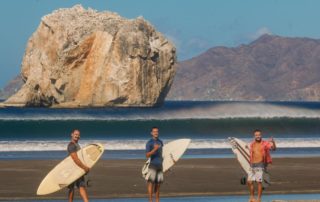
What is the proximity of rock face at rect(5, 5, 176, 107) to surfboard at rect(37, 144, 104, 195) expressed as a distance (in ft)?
352

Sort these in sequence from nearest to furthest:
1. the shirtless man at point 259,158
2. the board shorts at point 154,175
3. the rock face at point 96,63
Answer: the board shorts at point 154,175, the shirtless man at point 259,158, the rock face at point 96,63

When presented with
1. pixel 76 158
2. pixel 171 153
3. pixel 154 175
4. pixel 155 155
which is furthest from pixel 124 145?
pixel 76 158

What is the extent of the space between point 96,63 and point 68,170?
112 meters

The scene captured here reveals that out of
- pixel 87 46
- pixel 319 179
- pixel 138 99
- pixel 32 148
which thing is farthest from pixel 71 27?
pixel 319 179

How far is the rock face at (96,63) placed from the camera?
127438 mm

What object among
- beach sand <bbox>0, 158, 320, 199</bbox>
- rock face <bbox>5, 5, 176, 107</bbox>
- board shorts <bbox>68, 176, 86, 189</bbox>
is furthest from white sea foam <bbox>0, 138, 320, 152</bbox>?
rock face <bbox>5, 5, 176, 107</bbox>

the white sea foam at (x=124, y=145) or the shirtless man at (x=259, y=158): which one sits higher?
the white sea foam at (x=124, y=145)

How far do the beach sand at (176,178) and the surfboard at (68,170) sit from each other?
2688 mm

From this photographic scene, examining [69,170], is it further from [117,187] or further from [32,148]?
[32,148]

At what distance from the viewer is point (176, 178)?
2570 cm

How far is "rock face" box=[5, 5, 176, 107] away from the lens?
127 meters

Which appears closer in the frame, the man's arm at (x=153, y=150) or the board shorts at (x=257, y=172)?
the man's arm at (x=153, y=150)

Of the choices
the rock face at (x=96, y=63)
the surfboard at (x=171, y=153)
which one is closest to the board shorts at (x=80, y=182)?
the surfboard at (x=171, y=153)

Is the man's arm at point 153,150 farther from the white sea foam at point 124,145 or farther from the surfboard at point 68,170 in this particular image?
the white sea foam at point 124,145
